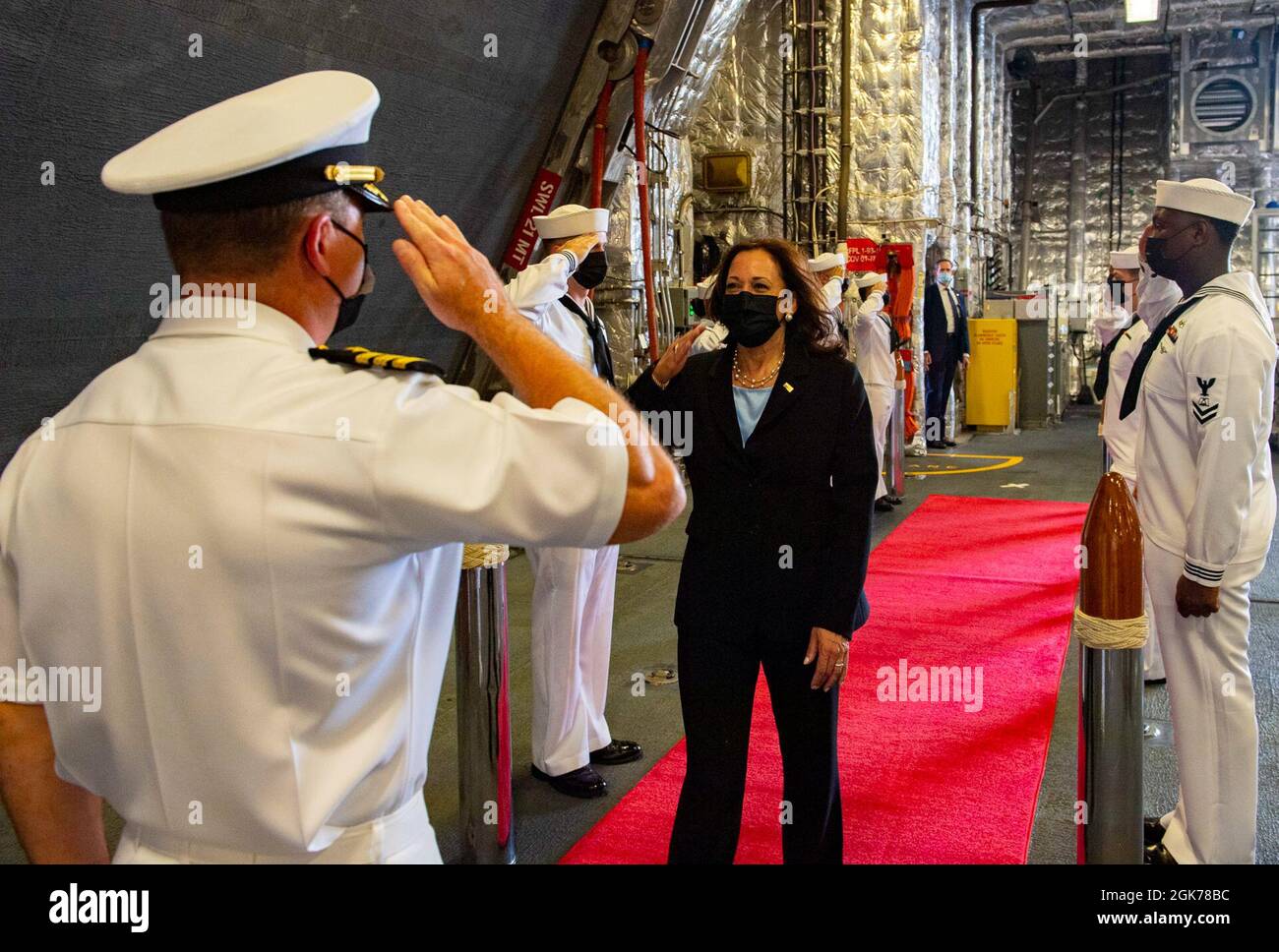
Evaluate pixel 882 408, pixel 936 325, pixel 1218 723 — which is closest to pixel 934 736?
pixel 1218 723

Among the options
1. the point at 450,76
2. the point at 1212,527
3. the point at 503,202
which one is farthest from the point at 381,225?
the point at 1212,527

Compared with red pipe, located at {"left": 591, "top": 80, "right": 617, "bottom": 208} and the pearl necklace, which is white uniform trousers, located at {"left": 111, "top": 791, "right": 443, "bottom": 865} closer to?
the pearl necklace

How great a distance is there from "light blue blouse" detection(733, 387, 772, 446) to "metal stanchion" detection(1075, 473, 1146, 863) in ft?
2.74

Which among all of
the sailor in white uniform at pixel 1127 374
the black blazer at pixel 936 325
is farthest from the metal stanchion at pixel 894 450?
the black blazer at pixel 936 325

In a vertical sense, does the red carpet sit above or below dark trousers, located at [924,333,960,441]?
below

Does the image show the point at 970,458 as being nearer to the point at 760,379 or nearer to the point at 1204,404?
the point at 1204,404

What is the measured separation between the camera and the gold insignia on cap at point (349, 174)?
3.98 ft

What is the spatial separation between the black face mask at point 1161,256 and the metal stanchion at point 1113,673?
1.43 meters

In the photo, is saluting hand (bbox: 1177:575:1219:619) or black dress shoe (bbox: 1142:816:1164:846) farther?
black dress shoe (bbox: 1142:816:1164:846)

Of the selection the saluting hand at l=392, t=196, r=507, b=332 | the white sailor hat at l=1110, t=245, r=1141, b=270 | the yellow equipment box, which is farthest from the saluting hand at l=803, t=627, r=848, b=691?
the yellow equipment box

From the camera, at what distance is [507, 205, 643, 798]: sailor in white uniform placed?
3617 millimetres

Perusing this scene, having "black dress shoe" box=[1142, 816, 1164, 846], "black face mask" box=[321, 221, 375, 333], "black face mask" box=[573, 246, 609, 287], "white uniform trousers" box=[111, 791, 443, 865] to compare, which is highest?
"black face mask" box=[573, 246, 609, 287]

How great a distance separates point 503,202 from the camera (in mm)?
5246

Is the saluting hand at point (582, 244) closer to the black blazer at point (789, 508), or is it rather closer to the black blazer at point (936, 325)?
the black blazer at point (789, 508)
